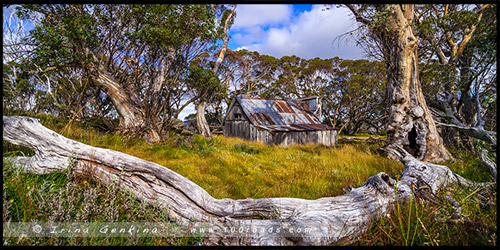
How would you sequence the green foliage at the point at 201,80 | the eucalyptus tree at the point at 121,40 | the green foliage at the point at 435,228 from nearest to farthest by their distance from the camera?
the green foliage at the point at 435,228, the eucalyptus tree at the point at 121,40, the green foliage at the point at 201,80

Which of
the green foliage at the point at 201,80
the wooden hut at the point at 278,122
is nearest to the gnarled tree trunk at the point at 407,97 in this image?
the wooden hut at the point at 278,122

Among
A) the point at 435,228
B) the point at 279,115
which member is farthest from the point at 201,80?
the point at 435,228

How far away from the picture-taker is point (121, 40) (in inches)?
392

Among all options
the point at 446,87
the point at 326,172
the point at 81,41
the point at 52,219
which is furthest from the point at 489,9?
the point at 81,41

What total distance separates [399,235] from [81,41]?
35.8 feet

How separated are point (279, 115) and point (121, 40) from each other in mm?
15003

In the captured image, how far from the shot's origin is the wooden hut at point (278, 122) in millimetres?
19016

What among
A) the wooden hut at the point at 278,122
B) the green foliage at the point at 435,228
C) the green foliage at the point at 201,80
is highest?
the green foliage at the point at 201,80

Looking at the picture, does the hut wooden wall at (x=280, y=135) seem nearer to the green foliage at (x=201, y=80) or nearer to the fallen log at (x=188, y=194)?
the green foliage at (x=201, y=80)

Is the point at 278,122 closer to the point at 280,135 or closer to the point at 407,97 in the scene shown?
the point at 280,135

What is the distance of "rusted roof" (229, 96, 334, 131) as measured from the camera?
19922 millimetres

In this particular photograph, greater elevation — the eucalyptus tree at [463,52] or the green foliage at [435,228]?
the eucalyptus tree at [463,52]

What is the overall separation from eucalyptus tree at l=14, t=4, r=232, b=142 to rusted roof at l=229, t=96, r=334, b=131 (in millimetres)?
10032

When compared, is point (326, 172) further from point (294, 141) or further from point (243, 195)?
point (294, 141)
